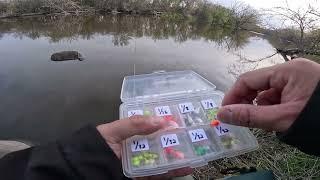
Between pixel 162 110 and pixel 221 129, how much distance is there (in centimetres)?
20

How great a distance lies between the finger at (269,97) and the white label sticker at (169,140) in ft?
0.92

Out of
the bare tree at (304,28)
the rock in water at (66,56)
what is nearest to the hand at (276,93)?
the bare tree at (304,28)

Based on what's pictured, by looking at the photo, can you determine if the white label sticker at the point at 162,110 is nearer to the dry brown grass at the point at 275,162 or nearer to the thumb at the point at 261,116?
the thumb at the point at 261,116

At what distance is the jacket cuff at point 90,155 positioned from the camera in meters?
0.80

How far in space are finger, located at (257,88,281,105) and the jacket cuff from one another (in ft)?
1.52

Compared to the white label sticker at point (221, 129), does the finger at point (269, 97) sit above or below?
above

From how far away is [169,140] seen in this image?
3.13ft

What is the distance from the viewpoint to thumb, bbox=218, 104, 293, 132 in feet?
2.56

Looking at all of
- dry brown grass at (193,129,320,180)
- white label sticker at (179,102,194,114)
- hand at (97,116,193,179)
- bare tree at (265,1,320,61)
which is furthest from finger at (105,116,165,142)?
bare tree at (265,1,320,61)

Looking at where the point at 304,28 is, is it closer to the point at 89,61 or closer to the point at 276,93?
the point at 276,93

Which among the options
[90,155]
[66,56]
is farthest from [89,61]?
[90,155]

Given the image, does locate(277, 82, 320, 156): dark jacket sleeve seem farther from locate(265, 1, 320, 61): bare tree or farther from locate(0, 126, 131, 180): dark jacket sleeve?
locate(265, 1, 320, 61): bare tree

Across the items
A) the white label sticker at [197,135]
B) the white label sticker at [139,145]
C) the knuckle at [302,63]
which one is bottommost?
the white label sticker at [139,145]

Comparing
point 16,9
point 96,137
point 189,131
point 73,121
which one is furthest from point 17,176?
point 16,9
